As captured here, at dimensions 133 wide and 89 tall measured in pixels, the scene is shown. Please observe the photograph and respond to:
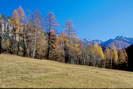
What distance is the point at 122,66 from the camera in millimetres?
94875

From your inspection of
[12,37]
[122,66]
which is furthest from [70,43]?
[122,66]

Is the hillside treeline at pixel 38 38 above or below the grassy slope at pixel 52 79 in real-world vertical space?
above

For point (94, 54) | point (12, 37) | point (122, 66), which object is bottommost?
point (122, 66)

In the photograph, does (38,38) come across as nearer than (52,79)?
No

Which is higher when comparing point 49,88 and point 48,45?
point 48,45

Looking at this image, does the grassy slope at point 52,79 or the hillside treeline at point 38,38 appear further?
the hillside treeline at point 38,38

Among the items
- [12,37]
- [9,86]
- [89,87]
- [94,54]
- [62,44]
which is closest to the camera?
[9,86]

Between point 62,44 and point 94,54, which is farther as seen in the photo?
point 94,54

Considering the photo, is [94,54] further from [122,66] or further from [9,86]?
[9,86]

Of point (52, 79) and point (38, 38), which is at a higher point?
point (38, 38)

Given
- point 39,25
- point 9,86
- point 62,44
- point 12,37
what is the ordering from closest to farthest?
1. point 9,86
2. point 39,25
3. point 62,44
4. point 12,37

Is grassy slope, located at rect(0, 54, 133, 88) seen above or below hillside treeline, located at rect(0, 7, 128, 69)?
below

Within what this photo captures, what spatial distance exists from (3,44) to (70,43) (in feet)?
76.3

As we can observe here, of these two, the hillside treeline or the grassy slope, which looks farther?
the hillside treeline
